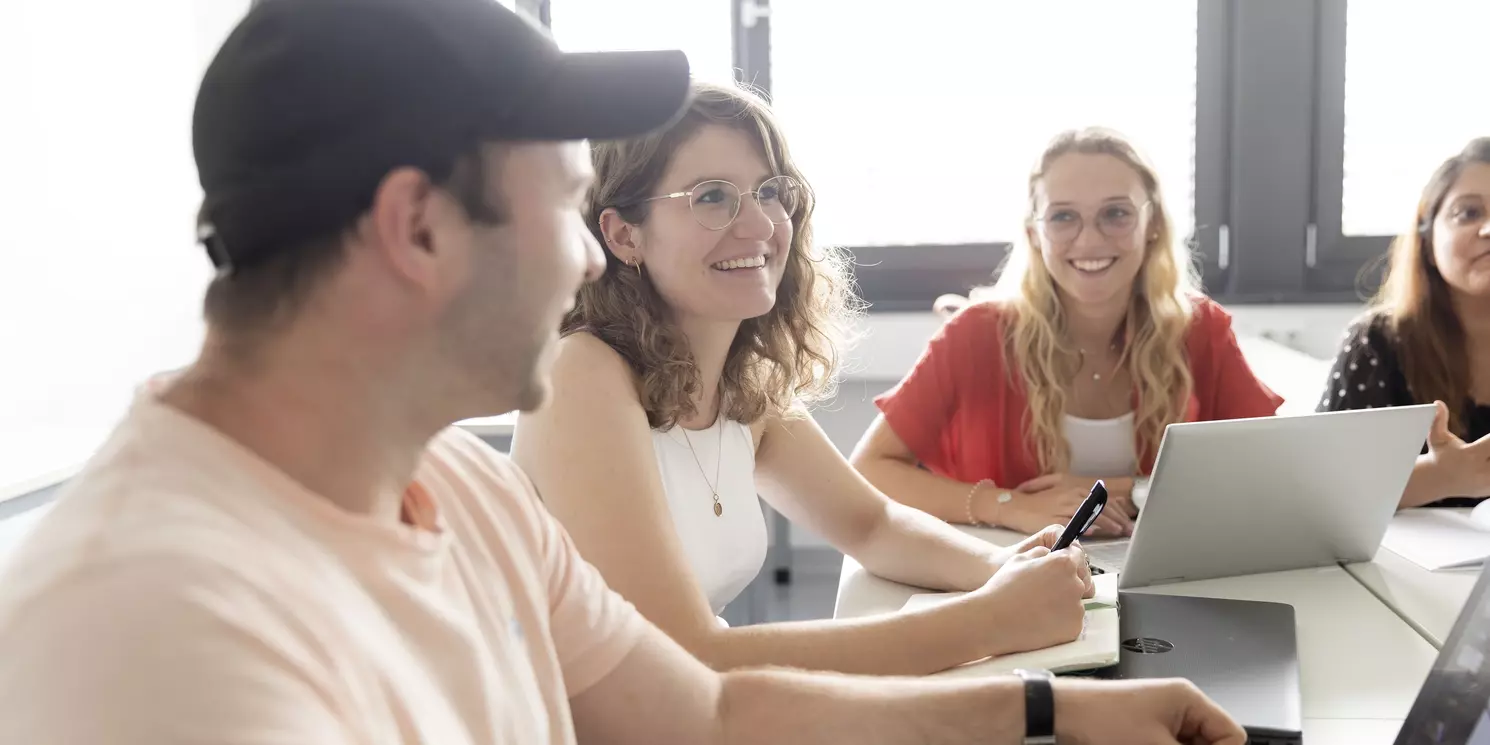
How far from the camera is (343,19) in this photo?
A: 631mm

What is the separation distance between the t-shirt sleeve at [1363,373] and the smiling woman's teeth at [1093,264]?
44 cm

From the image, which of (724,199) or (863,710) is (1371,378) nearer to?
(724,199)

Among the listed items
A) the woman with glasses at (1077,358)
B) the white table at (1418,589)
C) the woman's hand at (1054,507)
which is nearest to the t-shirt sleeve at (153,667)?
the white table at (1418,589)

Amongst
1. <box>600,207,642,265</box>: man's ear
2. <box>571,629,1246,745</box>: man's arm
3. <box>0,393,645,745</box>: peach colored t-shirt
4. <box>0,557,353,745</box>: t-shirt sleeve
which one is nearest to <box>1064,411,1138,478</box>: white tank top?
<box>600,207,642,265</box>: man's ear

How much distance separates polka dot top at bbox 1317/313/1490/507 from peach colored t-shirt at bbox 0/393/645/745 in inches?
66.1

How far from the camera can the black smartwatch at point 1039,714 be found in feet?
3.33

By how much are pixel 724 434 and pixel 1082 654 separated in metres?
0.59

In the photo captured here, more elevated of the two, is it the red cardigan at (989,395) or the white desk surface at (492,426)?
the red cardigan at (989,395)

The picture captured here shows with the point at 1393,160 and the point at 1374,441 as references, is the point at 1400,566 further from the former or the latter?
the point at 1393,160

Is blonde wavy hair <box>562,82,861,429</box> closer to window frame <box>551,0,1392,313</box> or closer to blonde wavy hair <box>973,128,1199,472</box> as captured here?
blonde wavy hair <box>973,128,1199,472</box>

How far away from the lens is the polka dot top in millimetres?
1961

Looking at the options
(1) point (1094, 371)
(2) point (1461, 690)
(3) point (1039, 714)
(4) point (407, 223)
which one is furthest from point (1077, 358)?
(4) point (407, 223)

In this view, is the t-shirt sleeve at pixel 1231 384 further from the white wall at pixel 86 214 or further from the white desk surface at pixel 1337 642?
the white wall at pixel 86 214

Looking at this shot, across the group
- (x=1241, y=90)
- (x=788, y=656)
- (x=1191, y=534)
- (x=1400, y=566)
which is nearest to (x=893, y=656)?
(x=788, y=656)
